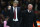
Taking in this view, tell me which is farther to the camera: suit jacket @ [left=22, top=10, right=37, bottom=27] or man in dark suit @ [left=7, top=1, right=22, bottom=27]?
man in dark suit @ [left=7, top=1, right=22, bottom=27]

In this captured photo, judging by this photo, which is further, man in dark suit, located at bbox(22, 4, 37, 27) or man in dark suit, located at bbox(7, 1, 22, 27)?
man in dark suit, located at bbox(7, 1, 22, 27)

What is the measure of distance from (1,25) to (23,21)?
3.33 ft

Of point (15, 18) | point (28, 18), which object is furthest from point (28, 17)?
point (15, 18)

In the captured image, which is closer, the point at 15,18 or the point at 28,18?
the point at 28,18

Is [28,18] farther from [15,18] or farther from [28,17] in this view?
[15,18]

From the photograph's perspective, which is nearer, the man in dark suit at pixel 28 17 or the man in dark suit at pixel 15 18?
the man in dark suit at pixel 28 17

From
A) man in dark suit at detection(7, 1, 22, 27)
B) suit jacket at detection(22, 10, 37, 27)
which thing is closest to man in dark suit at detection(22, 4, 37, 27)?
suit jacket at detection(22, 10, 37, 27)

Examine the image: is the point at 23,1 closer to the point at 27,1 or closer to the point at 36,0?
the point at 27,1

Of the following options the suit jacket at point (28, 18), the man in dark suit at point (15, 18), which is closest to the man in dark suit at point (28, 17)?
the suit jacket at point (28, 18)

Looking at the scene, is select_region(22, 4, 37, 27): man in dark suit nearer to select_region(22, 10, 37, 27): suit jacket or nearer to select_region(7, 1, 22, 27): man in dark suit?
select_region(22, 10, 37, 27): suit jacket

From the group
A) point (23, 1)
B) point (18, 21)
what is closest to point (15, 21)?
point (18, 21)

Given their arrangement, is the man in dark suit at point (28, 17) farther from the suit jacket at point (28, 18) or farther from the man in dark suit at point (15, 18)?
the man in dark suit at point (15, 18)

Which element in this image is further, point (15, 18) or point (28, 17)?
point (15, 18)

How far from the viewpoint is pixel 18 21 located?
5.93 meters
